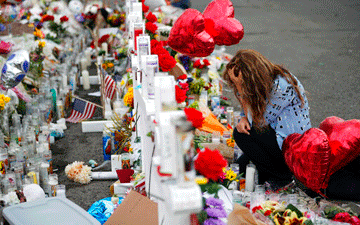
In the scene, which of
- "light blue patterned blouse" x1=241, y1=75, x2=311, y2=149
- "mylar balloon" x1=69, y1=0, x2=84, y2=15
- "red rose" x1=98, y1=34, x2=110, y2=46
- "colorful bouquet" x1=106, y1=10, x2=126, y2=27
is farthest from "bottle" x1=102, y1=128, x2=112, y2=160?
"mylar balloon" x1=69, y1=0, x2=84, y2=15

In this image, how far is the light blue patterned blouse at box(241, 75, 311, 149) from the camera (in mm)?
3002

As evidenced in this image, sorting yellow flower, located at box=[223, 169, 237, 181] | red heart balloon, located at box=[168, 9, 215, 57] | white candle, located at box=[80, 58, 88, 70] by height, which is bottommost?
yellow flower, located at box=[223, 169, 237, 181]

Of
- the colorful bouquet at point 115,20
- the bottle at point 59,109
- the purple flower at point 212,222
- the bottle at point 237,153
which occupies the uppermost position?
the colorful bouquet at point 115,20

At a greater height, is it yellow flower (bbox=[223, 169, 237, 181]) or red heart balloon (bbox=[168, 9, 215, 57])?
red heart balloon (bbox=[168, 9, 215, 57])

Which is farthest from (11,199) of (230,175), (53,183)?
(230,175)

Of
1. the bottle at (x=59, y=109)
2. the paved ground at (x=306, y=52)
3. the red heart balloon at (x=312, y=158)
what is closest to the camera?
the red heart balloon at (x=312, y=158)

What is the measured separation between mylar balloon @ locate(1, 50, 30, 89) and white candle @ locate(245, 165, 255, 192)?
2.02 m

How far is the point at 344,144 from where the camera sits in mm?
2596

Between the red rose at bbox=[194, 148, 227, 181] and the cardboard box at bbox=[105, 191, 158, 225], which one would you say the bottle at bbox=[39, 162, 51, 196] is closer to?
the cardboard box at bbox=[105, 191, 158, 225]

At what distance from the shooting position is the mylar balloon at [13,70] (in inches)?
143

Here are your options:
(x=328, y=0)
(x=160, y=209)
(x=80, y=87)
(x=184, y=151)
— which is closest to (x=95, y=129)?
(x=80, y=87)

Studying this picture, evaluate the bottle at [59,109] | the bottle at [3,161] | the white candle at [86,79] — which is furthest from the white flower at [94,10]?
the bottle at [3,161]

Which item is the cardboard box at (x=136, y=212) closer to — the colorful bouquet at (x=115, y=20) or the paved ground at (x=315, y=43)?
the paved ground at (x=315, y=43)

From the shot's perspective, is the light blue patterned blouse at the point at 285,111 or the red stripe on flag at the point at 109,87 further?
the red stripe on flag at the point at 109,87
